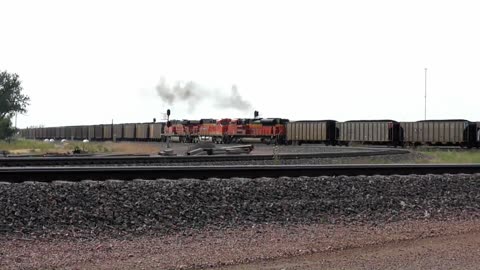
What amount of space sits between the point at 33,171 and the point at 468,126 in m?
44.5

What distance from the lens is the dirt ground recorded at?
7734 millimetres

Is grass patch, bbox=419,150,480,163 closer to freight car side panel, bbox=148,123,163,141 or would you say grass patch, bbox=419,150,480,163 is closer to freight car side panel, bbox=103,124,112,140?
freight car side panel, bbox=148,123,163,141

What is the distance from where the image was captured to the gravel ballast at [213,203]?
9.98 meters

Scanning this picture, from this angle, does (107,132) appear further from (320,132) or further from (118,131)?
(320,132)

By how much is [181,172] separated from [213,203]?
2.74 m

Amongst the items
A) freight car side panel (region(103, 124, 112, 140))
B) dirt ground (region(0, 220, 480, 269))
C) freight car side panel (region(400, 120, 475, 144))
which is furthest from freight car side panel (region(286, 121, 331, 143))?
dirt ground (region(0, 220, 480, 269))

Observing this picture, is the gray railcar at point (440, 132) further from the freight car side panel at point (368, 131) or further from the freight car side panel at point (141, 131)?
the freight car side panel at point (141, 131)

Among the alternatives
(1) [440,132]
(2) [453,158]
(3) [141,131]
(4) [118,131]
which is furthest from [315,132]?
(4) [118,131]

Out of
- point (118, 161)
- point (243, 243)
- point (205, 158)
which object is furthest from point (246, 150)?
point (243, 243)

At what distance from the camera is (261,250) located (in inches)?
342

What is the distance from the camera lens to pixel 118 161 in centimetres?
2194

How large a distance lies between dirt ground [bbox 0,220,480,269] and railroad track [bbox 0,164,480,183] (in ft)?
12.5

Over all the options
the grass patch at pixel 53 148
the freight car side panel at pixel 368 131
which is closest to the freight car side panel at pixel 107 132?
the grass patch at pixel 53 148

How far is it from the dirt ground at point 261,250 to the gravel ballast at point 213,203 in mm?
570
